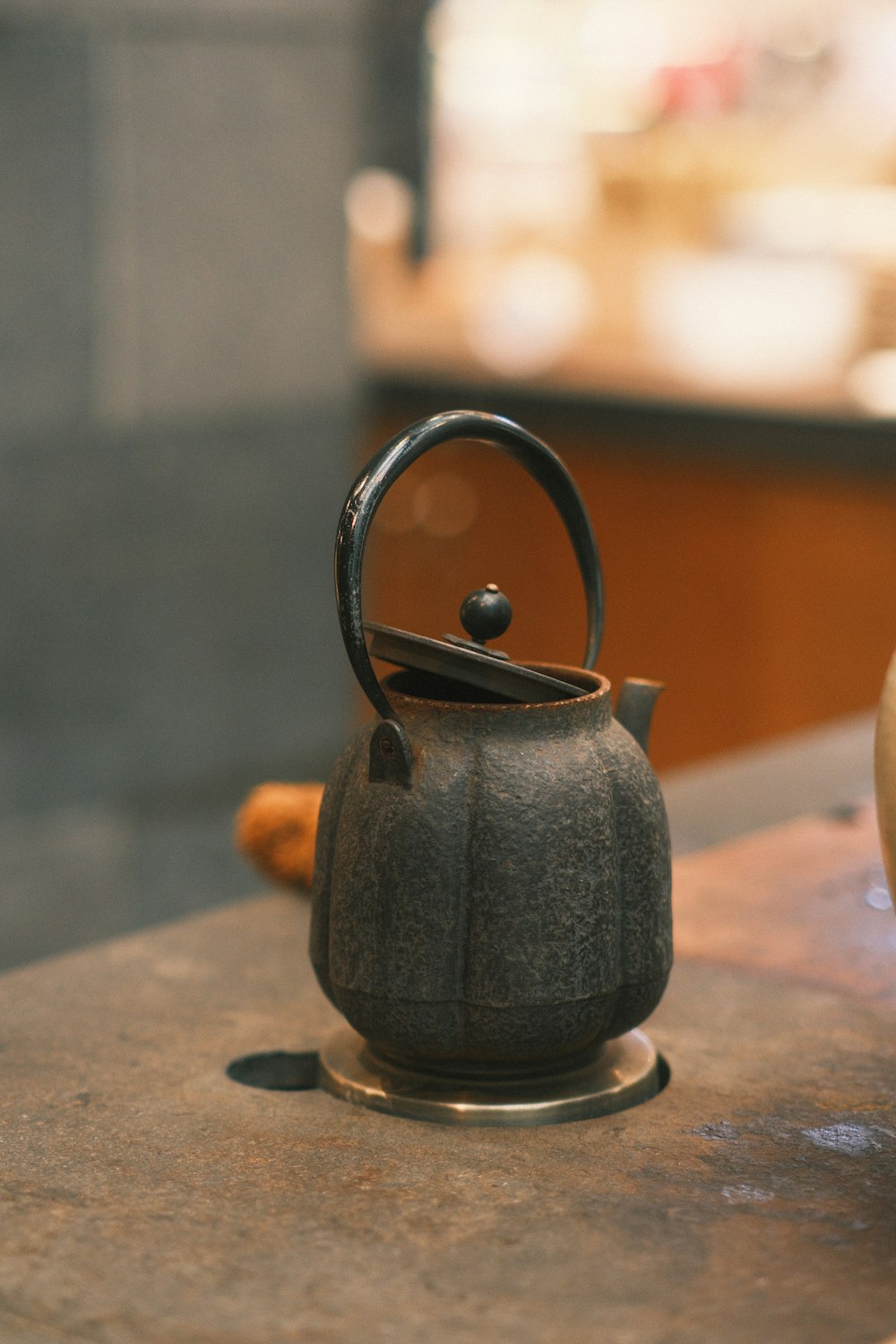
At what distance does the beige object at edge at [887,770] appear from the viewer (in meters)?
0.88

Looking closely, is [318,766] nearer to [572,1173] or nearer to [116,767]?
[116,767]

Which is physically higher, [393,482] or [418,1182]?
[393,482]

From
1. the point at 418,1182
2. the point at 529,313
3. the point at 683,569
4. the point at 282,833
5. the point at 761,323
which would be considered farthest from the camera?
the point at 529,313

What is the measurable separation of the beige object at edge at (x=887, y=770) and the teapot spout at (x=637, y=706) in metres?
0.12

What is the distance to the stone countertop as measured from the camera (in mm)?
689

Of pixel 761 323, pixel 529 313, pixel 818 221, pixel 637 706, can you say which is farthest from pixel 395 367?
pixel 637 706

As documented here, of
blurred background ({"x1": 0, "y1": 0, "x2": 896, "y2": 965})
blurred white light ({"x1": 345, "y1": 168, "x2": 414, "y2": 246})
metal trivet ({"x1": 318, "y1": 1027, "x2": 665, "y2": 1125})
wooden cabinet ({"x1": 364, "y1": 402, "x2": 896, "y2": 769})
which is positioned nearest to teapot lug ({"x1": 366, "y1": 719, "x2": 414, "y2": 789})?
metal trivet ({"x1": 318, "y1": 1027, "x2": 665, "y2": 1125})

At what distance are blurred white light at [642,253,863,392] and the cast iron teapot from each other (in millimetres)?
2744

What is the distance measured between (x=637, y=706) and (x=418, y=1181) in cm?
29

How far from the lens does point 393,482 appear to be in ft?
2.70

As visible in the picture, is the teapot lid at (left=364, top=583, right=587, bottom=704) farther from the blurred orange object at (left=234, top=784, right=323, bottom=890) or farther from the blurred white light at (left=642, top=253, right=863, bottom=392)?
the blurred white light at (left=642, top=253, right=863, bottom=392)

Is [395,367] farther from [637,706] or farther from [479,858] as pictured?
[479,858]

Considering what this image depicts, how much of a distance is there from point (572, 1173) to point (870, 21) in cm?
337

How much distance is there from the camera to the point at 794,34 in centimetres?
378
